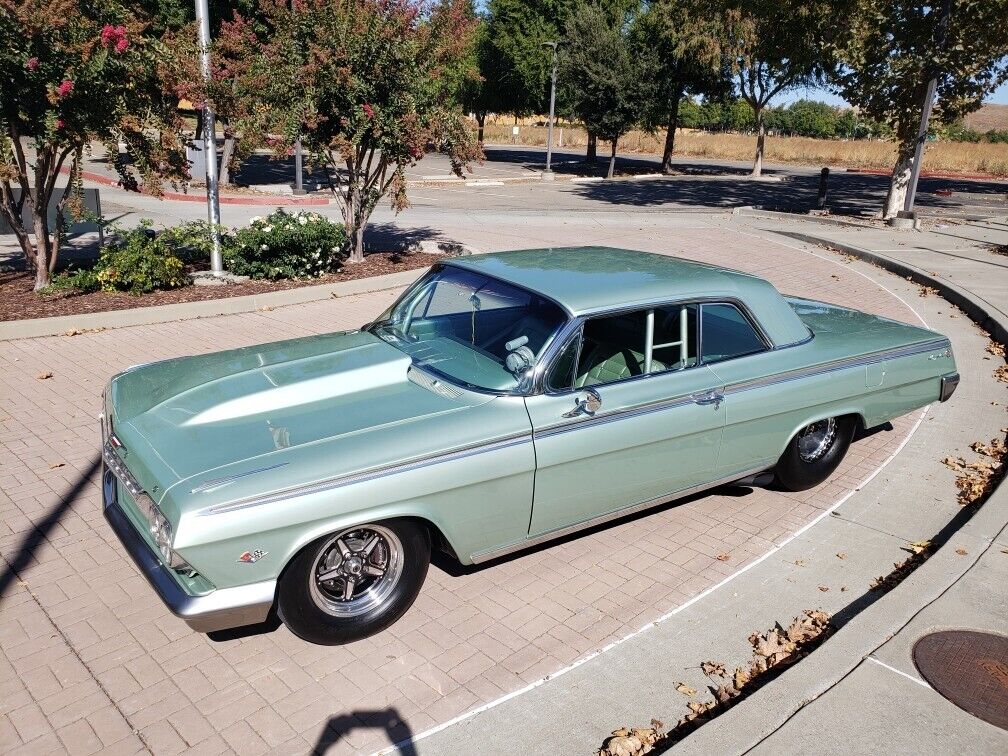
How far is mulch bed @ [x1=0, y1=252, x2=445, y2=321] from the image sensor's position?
912 cm

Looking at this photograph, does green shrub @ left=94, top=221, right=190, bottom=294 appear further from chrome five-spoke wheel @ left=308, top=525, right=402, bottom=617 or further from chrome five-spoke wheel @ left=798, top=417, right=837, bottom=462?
chrome five-spoke wheel @ left=798, top=417, right=837, bottom=462

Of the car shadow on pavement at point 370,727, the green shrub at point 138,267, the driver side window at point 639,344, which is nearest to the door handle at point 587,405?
the driver side window at point 639,344

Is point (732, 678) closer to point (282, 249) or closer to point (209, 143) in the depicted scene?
point (282, 249)

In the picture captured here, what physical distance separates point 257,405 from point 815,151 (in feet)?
187

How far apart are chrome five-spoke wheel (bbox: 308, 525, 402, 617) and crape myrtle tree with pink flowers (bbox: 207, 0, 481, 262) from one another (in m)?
8.04

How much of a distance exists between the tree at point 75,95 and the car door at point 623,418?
6623mm

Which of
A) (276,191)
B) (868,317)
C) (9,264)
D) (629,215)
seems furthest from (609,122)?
(868,317)

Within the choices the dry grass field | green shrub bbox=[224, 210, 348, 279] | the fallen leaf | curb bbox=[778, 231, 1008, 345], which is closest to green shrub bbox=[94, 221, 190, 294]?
green shrub bbox=[224, 210, 348, 279]

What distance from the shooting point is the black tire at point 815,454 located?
17.6 ft

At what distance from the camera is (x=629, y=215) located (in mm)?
21500

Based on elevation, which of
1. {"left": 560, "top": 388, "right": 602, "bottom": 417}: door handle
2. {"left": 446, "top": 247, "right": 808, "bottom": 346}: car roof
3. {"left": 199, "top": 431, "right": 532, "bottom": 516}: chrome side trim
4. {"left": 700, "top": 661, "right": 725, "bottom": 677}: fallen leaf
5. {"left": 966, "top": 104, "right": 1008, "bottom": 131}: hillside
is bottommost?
{"left": 700, "top": 661, "right": 725, "bottom": 677}: fallen leaf

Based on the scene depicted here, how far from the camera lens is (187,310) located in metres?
9.48

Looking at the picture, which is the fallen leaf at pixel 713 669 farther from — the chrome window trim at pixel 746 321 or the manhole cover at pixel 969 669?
the chrome window trim at pixel 746 321

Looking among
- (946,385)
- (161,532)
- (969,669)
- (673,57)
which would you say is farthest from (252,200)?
(673,57)
